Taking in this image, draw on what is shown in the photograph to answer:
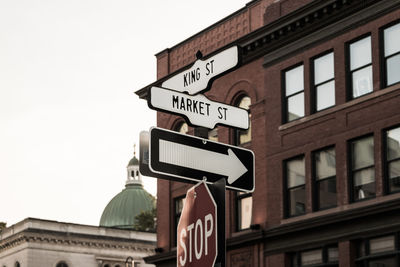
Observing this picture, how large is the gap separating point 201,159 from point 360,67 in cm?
2503

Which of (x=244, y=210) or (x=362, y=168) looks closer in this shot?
(x=362, y=168)

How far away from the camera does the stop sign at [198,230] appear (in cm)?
582

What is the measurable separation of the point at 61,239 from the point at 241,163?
244ft

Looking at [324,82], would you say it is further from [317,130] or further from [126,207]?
[126,207]

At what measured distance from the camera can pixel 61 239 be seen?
79312 mm

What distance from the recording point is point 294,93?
110 ft

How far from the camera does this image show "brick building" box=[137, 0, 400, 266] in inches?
1156

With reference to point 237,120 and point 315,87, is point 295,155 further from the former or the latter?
point 237,120

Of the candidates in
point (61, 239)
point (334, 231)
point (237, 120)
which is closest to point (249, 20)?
point (334, 231)

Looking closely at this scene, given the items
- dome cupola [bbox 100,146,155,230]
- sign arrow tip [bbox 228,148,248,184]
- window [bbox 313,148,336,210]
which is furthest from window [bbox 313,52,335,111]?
dome cupola [bbox 100,146,155,230]

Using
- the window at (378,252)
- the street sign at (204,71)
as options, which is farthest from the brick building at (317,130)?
the street sign at (204,71)

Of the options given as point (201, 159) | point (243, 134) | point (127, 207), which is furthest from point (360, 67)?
point (127, 207)

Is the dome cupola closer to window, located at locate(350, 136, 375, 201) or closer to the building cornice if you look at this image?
the building cornice

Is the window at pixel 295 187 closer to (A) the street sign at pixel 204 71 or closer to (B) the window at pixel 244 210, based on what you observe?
(B) the window at pixel 244 210
